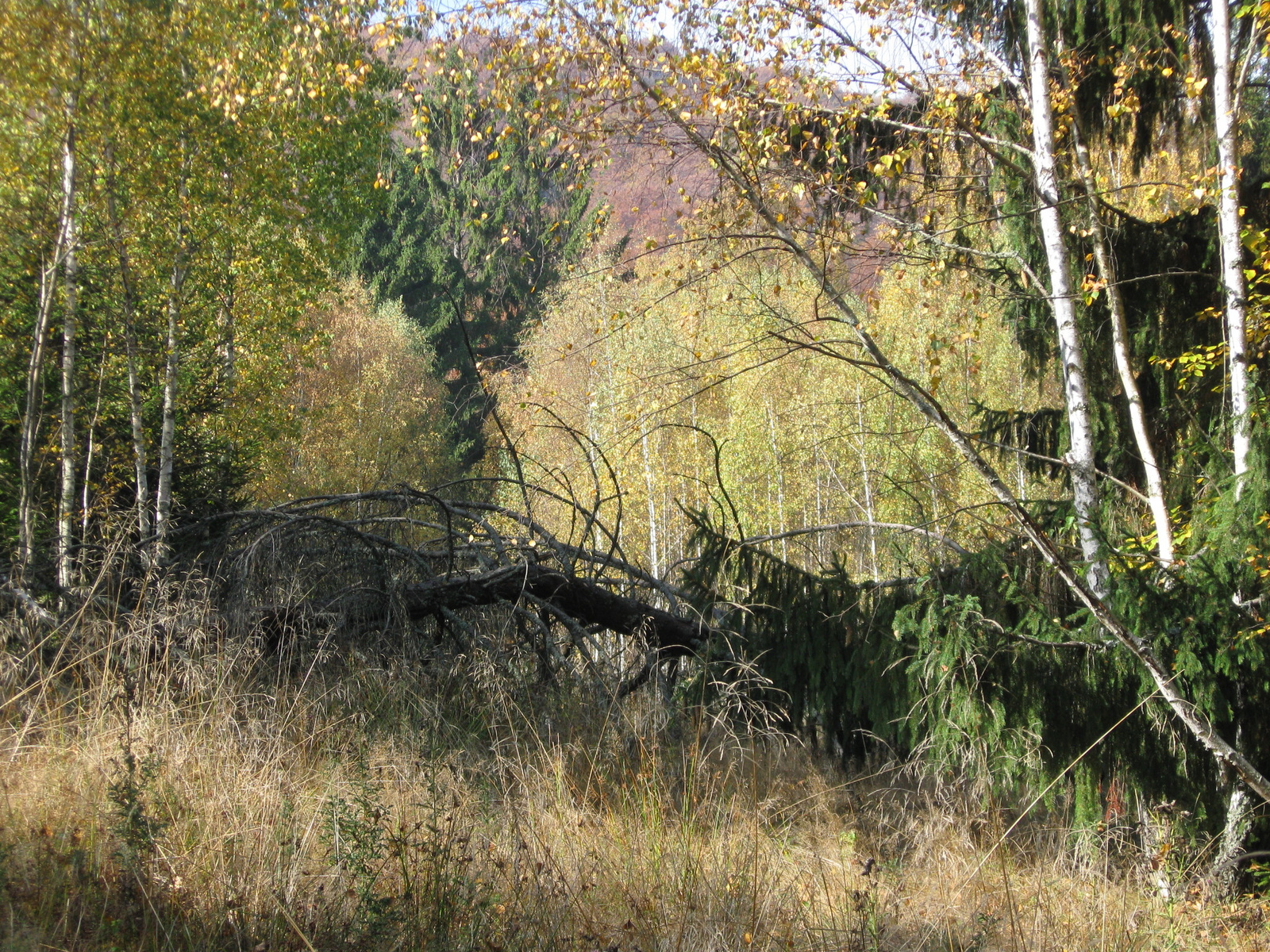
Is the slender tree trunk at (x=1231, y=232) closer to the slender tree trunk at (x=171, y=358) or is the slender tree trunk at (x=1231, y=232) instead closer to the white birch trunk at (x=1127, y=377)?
the white birch trunk at (x=1127, y=377)

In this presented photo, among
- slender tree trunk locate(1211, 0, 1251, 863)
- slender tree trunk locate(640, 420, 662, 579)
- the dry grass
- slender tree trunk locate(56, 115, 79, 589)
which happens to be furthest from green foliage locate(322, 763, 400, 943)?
slender tree trunk locate(640, 420, 662, 579)

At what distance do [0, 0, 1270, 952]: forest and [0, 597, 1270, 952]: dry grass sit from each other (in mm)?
23

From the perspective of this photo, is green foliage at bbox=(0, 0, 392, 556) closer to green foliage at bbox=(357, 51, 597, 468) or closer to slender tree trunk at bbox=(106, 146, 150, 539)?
slender tree trunk at bbox=(106, 146, 150, 539)

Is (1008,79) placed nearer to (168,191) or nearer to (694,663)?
(694,663)

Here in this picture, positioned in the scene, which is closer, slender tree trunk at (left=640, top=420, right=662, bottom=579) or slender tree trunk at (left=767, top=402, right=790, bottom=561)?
slender tree trunk at (left=767, top=402, right=790, bottom=561)

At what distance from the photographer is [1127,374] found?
5.00 m

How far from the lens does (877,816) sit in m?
4.54

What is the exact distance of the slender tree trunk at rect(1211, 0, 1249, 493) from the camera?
442 cm

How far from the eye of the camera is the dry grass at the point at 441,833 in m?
2.55

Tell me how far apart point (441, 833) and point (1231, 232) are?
4.53m

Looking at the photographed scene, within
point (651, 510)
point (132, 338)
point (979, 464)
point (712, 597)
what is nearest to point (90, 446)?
point (132, 338)

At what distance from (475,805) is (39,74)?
16.8ft

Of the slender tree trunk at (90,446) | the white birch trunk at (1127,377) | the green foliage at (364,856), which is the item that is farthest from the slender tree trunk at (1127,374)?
the slender tree trunk at (90,446)

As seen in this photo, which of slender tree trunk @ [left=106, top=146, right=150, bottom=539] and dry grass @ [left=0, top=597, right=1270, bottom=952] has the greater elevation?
slender tree trunk @ [left=106, top=146, right=150, bottom=539]
